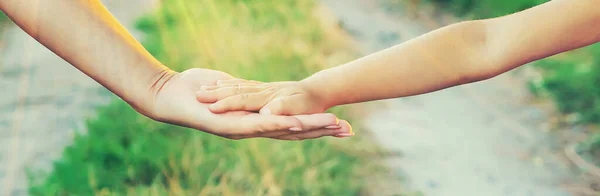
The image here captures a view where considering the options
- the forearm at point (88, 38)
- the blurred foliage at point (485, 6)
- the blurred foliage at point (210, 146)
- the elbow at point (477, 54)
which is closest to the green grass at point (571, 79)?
the blurred foliage at point (485, 6)

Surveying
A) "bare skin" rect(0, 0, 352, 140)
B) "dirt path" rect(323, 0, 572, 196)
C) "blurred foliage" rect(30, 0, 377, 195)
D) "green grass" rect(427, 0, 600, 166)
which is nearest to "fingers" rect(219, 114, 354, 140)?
"bare skin" rect(0, 0, 352, 140)

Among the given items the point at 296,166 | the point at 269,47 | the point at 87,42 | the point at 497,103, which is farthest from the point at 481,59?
the point at 497,103

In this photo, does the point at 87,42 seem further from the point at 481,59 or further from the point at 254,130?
the point at 481,59

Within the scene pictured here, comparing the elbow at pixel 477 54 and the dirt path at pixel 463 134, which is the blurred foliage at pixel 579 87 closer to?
the dirt path at pixel 463 134

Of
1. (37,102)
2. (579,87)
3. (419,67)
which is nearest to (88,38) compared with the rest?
(419,67)

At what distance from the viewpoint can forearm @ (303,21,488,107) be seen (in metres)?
0.56

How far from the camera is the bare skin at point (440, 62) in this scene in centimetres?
54

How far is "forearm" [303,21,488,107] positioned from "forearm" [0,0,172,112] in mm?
153

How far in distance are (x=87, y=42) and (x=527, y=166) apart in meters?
0.66

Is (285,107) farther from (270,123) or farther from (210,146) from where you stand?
(210,146)

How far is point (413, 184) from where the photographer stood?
38.2 inches

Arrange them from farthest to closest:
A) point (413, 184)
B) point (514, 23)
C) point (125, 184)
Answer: point (413, 184) < point (125, 184) < point (514, 23)

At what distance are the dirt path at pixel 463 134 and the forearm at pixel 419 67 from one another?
416 millimetres

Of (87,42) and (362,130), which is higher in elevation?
(362,130)
